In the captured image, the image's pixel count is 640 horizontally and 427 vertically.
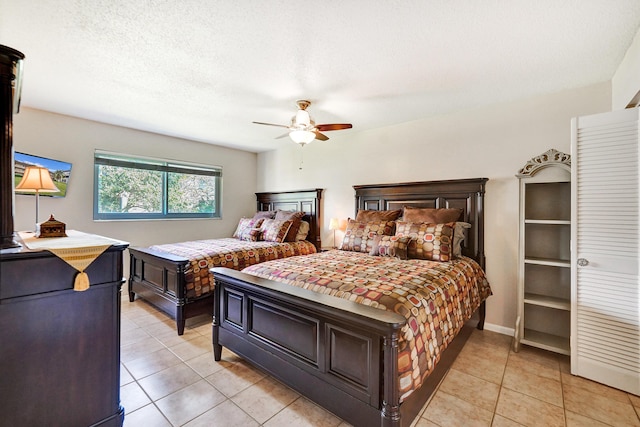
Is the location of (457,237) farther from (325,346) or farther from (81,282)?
(81,282)

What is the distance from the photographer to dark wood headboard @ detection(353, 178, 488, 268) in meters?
3.07

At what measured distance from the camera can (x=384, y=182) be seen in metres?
3.88

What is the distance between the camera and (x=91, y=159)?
12.4 feet

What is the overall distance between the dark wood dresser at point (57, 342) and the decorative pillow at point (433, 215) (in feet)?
9.01

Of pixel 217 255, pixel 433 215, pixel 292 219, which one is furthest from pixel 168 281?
pixel 433 215

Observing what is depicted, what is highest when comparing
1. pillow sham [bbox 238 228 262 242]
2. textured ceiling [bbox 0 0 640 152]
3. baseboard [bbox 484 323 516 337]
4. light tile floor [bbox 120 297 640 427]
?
textured ceiling [bbox 0 0 640 152]

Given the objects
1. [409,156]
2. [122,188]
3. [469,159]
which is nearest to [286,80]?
[409,156]

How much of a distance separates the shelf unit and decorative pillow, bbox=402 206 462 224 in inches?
24.2

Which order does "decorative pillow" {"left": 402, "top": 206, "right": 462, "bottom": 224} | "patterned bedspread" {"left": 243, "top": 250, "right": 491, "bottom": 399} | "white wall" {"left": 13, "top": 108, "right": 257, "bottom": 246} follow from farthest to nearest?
"white wall" {"left": 13, "top": 108, "right": 257, "bottom": 246}
"decorative pillow" {"left": 402, "top": 206, "right": 462, "bottom": 224}
"patterned bedspread" {"left": 243, "top": 250, "right": 491, "bottom": 399}

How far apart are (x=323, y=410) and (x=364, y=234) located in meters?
1.83

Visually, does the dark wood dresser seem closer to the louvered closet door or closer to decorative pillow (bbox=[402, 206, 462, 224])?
decorative pillow (bbox=[402, 206, 462, 224])

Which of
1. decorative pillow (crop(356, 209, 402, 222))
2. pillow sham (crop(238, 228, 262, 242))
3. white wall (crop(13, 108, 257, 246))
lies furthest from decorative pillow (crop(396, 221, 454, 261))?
white wall (crop(13, 108, 257, 246))

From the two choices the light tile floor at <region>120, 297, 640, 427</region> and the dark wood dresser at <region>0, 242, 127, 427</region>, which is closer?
the dark wood dresser at <region>0, 242, 127, 427</region>

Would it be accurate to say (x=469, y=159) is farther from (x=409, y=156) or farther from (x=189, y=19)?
(x=189, y=19)
